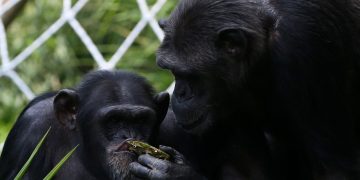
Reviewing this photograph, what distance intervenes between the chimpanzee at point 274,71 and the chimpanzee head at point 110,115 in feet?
0.73

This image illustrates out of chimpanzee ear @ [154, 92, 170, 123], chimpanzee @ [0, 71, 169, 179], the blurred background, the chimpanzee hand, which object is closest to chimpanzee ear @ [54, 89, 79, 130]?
chimpanzee @ [0, 71, 169, 179]

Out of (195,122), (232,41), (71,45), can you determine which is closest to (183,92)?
(195,122)

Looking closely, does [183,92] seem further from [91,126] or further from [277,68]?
[91,126]

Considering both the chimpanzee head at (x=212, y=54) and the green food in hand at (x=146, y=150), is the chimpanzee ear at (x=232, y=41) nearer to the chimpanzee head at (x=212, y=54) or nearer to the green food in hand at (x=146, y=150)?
the chimpanzee head at (x=212, y=54)

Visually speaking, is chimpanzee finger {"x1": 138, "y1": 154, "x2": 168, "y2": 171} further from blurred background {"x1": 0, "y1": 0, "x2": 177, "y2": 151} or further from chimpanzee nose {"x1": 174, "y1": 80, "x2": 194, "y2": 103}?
blurred background {"x1": 0, "y1": 0, "x2": 177, "y2": 151}

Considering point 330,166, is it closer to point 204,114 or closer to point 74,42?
point 204,114

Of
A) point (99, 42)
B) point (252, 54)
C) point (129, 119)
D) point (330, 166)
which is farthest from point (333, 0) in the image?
point (99, 42)

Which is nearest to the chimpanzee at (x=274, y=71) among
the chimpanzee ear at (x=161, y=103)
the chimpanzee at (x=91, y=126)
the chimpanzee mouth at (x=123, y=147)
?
the chimpanzee mouth at (x=123, y=147)

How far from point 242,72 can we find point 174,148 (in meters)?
0.99

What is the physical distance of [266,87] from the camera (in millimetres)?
5812

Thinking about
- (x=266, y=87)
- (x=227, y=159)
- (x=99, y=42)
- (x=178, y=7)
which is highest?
(x=178, y=7)

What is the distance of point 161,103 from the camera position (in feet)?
20.6

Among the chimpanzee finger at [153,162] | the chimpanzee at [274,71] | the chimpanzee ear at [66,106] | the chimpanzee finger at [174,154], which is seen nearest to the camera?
the chimpanzee at [274,71]

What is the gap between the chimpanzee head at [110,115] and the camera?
19.8ft
